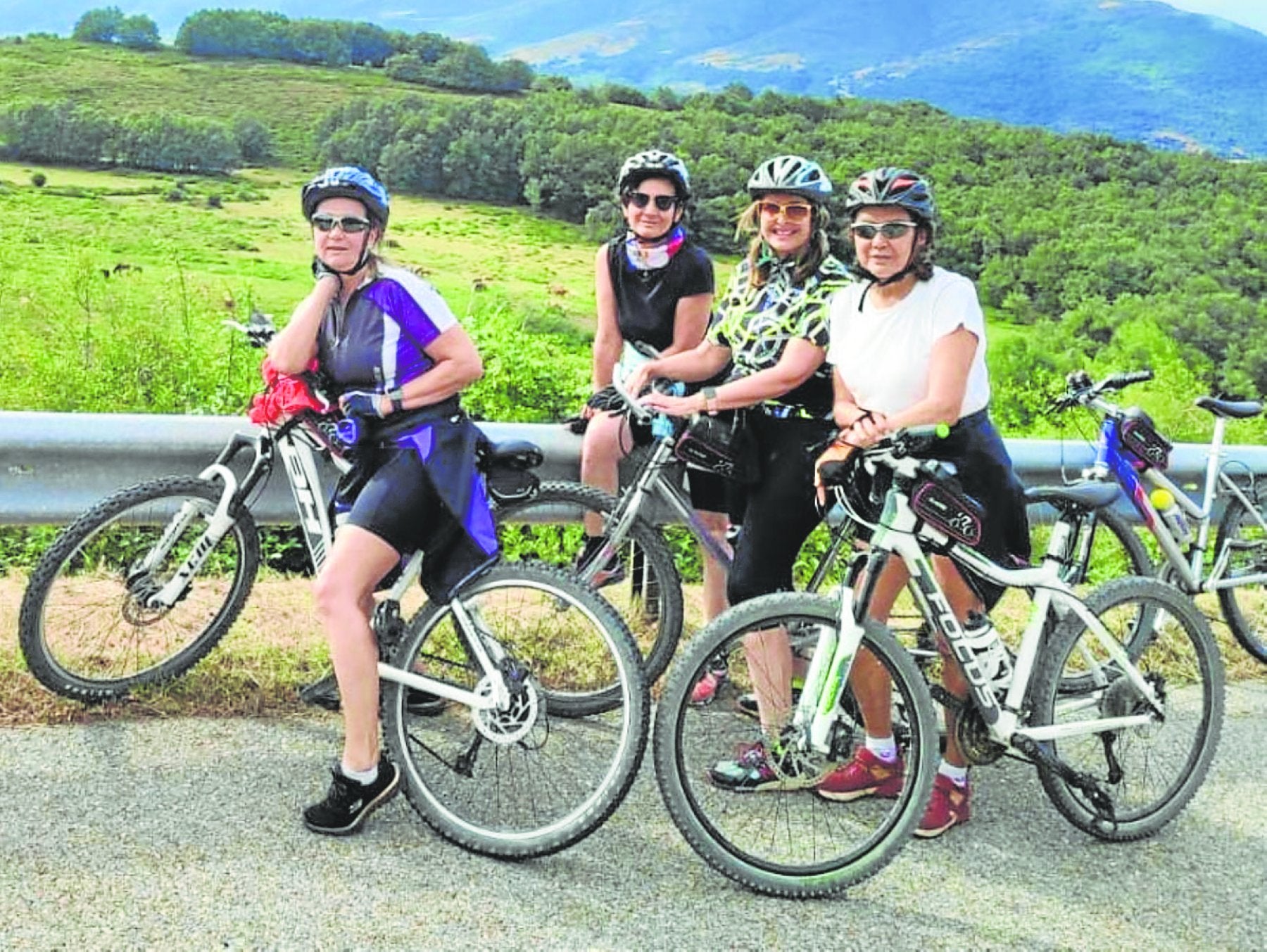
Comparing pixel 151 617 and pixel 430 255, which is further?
pixel 430 255

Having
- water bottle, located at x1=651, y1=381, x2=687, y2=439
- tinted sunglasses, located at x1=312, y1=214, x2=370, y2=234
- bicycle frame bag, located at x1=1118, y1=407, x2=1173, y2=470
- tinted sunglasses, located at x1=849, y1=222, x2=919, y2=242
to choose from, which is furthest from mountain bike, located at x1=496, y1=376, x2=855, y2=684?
bicycle frame bag, located at x1=1118, y1=407, x2=1173, y2=470

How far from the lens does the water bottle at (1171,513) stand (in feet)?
18.3

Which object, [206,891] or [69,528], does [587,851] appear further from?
[69,528]

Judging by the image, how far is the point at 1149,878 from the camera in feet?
11.8

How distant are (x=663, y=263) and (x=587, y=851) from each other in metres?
2.26

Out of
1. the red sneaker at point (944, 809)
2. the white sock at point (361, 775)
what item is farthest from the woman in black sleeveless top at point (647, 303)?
the white sock at point (361, 775)

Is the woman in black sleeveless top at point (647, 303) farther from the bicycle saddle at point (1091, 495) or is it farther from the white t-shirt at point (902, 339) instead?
the bicycle saddle at point (1091, 495)

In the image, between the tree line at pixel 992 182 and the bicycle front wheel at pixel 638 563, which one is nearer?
the bicycle front wheel at pixel 638 563

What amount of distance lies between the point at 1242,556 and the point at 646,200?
127 inches

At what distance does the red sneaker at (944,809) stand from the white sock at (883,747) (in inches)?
6.0

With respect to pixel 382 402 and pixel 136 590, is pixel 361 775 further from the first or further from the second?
pixel 136 590

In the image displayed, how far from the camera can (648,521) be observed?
4.71 metres

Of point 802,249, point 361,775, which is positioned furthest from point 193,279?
point 361,775

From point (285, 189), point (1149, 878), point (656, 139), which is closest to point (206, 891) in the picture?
point (1149, 878)
